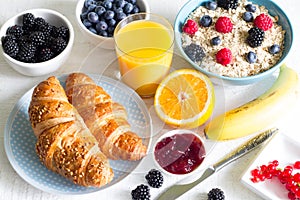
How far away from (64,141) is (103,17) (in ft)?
2.11

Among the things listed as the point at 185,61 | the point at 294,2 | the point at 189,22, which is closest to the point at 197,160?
the point at 185,61

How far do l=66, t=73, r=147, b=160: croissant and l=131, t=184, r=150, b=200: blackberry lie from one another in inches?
4.4

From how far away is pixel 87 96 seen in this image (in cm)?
214

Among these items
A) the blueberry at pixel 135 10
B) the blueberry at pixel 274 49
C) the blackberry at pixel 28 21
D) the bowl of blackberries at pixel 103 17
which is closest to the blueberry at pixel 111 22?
the bowl of blackberries at pixel 103 17

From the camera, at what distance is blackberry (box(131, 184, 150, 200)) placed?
6.68ft

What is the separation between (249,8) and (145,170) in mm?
857

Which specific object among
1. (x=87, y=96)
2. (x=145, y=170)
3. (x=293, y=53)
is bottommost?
(x=145, y=170)

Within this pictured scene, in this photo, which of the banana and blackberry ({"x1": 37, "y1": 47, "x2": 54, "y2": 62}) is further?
blackberry ({"x1": 37, "y1": 47, "x2": 54, "y2": 62})

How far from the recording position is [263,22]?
7.66 ft

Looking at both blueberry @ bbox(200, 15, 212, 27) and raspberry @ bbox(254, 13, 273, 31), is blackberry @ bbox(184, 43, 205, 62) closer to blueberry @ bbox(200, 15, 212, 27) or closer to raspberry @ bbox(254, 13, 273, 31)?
blueberry @ bbox(200, 15, 212, 27)

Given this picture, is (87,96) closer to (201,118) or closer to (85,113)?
(85,113)

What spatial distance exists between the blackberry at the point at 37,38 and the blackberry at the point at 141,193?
73cm

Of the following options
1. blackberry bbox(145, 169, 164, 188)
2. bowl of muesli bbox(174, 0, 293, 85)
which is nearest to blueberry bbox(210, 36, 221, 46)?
bowl of muesli bbox(174, 0, 293, 85)

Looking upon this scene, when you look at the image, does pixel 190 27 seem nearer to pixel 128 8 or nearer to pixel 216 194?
pixel 128 8
